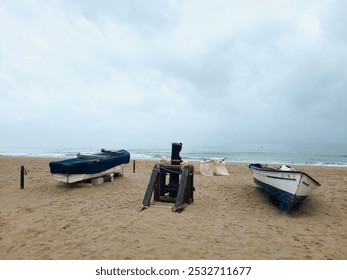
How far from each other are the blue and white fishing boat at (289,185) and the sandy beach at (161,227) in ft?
1.50

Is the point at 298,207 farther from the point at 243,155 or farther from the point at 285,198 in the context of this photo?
the point at 243,155

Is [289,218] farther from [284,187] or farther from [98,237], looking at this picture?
[98,237]

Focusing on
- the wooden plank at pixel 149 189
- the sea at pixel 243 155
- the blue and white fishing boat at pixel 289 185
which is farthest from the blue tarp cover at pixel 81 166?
the sea at pixel 243 155

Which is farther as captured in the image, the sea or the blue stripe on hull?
the sea

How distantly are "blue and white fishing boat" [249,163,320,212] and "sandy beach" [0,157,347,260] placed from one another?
0.46 m

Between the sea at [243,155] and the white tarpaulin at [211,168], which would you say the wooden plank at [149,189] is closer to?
the white tarpaulin at [211,168]

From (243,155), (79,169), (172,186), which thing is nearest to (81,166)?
(79,169)

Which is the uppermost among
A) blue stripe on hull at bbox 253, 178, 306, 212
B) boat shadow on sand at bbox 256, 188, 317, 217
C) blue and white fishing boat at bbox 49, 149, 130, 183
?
blue and white fishing boat at bbox 49, 149, 130, 183

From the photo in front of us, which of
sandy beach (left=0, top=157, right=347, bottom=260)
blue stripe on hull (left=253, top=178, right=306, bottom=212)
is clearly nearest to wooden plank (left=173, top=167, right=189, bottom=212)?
sandy beach (left=0, top=157, right=347, bottom=260)

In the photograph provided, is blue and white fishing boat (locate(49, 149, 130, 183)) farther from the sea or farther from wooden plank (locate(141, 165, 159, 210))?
the sea

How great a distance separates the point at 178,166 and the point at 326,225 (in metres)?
4.69

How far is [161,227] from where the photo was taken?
579 centimetres

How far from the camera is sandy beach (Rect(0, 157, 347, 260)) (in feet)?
15.3
